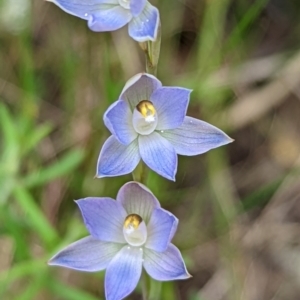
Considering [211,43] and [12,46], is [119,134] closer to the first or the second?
[211,43]

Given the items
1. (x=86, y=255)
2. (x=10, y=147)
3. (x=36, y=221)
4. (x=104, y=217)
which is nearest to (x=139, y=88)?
(x=104, y=217)

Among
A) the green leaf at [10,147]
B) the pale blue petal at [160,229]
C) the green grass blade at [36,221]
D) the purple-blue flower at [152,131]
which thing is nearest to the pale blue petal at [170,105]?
the purple-blue flower at [152,131]

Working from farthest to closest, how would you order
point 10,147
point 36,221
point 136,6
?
1. point 10,147
2. point 36,221
3. point 136,6

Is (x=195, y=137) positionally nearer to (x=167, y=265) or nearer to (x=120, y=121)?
(x=120, y=121)

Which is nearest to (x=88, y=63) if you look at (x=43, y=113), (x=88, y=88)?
(x=88, y=88)

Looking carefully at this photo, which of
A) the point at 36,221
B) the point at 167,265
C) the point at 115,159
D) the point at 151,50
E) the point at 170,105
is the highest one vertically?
the point at 151,50

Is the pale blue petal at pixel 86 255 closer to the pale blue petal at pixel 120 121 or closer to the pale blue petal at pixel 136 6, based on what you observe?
the pale blue petal at pixel 120 121

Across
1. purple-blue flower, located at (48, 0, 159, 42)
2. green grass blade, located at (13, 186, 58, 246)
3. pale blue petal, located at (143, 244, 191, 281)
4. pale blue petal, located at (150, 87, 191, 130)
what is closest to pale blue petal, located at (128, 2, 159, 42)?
purple-blue flower, located at (48, 0, 159, 42)
